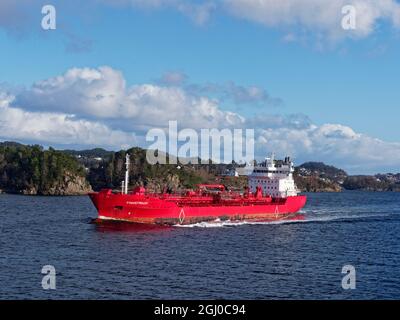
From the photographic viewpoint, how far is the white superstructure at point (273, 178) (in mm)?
79606

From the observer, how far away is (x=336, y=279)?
3312 centimetres

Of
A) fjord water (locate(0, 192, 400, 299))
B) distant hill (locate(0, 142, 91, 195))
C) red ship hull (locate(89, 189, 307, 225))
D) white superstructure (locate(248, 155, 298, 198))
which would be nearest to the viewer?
fjord water (locate(0, 192, 400, 299))

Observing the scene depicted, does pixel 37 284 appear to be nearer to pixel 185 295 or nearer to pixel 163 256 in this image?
pixel 185 295

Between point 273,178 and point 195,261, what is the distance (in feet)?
142

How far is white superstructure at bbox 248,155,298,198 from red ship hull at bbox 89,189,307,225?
11.0ft

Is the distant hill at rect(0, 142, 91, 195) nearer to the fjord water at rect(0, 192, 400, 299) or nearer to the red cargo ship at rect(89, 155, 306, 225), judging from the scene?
the red cargo ship at rect(89, 155, 306, 225)

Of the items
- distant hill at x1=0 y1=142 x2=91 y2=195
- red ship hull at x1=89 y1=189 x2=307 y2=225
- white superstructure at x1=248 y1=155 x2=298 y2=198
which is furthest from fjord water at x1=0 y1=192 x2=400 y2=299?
distant hill at x1=0 y1=142 x2=91 y2=195

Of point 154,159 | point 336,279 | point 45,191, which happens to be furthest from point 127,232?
point 154,159

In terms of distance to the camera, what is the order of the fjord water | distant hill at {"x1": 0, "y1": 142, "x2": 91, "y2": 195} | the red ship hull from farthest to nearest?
1. distant hill at {"x1": 0, "y1": 142, "x2": 91, "y2": 195}
2. the red ship hull
3. the fjord water

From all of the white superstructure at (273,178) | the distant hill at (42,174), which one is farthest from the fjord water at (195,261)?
the distant hill at (42,174)

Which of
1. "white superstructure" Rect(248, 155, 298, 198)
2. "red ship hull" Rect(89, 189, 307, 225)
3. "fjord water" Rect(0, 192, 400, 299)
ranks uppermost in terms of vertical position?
"white superstructure" Rect(248, 155, 298, 198)

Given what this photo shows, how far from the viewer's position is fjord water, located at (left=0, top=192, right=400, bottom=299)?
2956 centimetres
